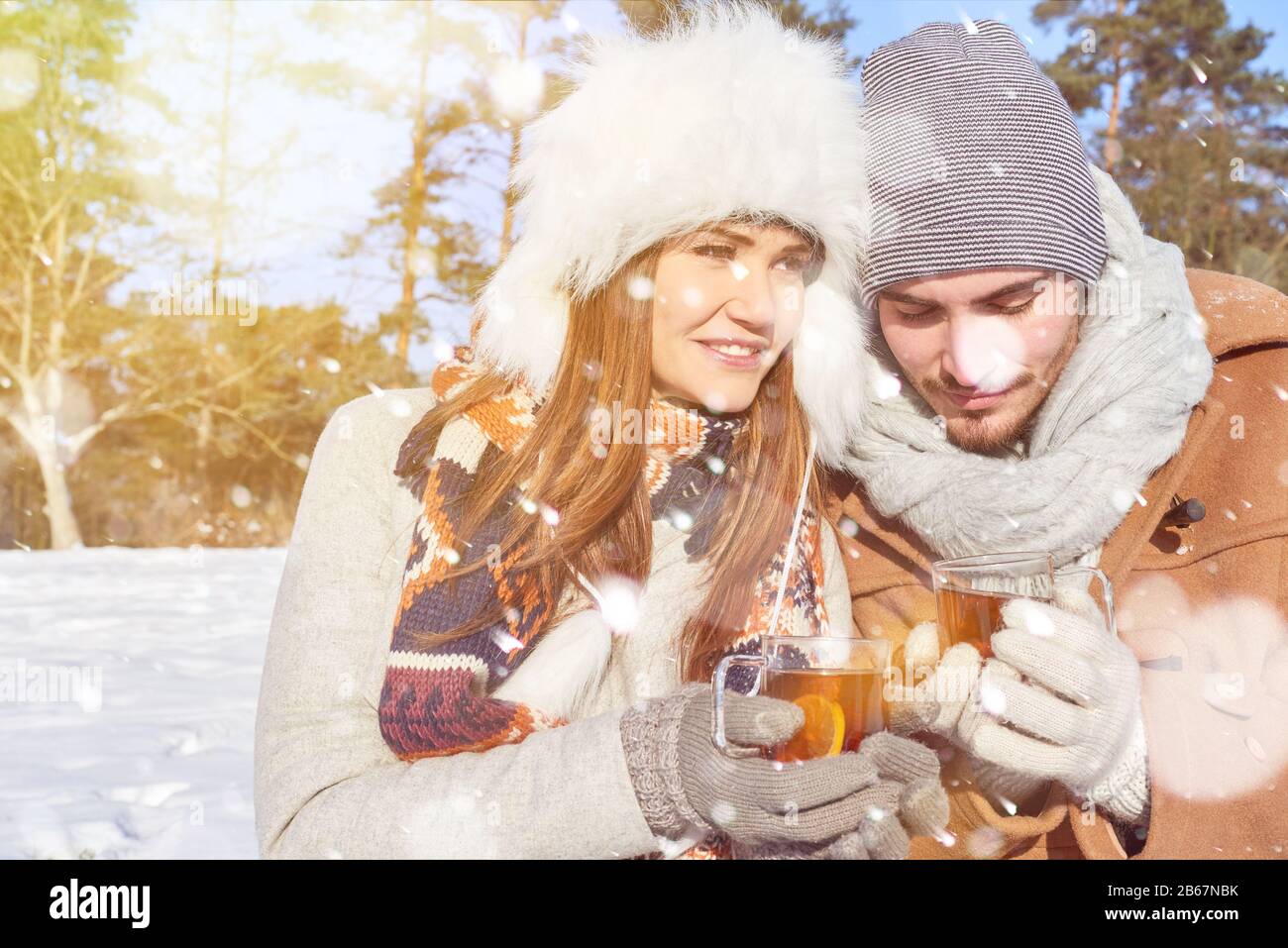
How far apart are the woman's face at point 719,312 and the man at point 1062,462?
16.9 inches

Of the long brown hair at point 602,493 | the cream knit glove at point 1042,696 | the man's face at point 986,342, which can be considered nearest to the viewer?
Answer: the cream knit glove at point 1042,696

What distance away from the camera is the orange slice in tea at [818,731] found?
179cm

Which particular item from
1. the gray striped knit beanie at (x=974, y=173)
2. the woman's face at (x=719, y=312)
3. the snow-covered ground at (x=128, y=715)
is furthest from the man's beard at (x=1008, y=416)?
the snow-covered ground at (x=128, y=715)

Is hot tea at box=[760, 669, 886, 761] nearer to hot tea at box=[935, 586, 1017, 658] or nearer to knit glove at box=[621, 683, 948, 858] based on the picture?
knit glove at box=[621, 683, 948, 858]

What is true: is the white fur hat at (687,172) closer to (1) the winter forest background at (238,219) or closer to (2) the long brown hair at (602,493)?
(2) the long brown hair at (602,493)

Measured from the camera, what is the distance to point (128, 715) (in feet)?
16.0

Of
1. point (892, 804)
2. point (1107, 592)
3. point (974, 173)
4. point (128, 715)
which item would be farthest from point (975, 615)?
point (128, 715)

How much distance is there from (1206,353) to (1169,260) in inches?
13.6

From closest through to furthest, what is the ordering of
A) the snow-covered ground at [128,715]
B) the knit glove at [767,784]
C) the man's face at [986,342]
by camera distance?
the knit glove at [767,784]
the man's face at [986,342]
the snow-covered ground at [128,715]

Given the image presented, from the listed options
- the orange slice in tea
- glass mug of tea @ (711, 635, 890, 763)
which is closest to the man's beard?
glass mug of tea @ (711, 635, 890, 763)

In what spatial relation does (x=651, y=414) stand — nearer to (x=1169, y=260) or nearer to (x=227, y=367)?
(x=1169, y=260)

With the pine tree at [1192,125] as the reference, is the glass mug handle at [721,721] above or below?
below

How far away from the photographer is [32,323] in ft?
57.5
